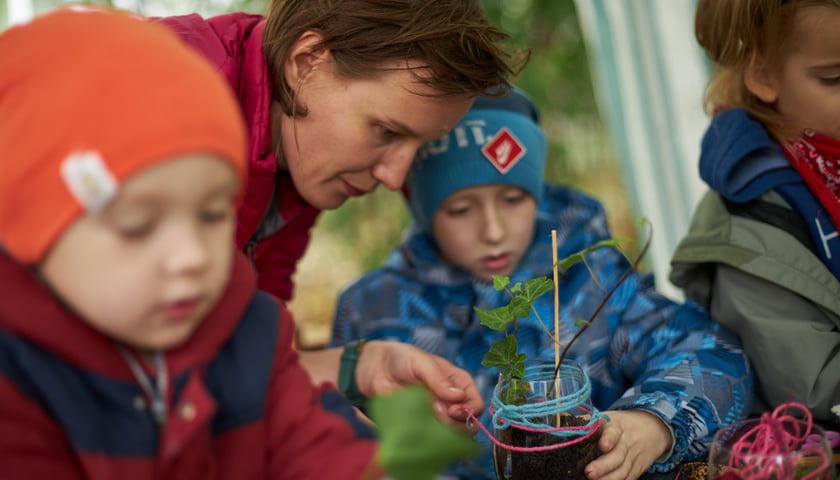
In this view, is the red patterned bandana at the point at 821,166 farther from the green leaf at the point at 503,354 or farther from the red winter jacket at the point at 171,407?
the red winter jacket at the point at 171,407

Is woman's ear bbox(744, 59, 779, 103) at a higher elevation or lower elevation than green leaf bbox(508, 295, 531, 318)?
higher

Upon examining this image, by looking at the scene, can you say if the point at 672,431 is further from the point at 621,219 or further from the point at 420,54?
the point at 621,219

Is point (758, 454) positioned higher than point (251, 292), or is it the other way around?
point (251, 292)

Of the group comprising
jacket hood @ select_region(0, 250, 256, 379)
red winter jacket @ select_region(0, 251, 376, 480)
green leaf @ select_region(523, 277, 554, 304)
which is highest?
jacket hood @ select_region(0, 250, 256, 379)

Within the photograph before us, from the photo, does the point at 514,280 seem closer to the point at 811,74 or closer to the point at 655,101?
the point at 811,74

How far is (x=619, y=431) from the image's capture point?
1.11 m

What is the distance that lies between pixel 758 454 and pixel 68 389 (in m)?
0.72

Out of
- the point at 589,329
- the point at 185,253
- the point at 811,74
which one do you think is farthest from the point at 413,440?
the point at 811,74

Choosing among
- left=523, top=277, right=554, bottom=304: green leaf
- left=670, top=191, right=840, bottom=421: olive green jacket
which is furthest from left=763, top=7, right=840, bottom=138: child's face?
left=523, top=277, right=554, bottom=304: green leaf

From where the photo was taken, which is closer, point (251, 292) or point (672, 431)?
point (251, 292)

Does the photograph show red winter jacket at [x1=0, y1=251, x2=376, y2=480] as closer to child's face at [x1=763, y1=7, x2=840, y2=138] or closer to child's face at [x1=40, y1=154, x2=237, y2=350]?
child's face at [x1=40, y1=154, x2=237, y2=350]

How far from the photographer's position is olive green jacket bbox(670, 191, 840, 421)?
133 cm

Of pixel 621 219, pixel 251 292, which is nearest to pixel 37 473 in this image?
pixel 251 292

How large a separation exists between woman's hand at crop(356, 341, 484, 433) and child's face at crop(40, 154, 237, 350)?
54cm
